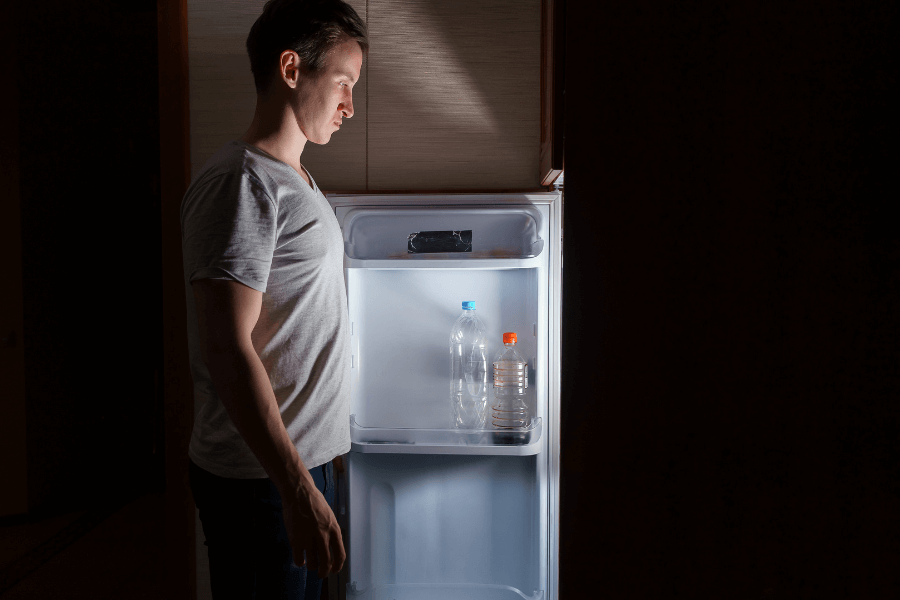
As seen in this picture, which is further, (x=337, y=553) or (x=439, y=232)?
(x=439, y=232)

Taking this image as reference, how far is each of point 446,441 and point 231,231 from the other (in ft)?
2.65

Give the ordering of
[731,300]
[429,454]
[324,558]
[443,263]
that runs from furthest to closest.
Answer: [429,454] < [443,263] < [324,558] < [731,300]

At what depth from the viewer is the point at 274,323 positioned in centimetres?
82

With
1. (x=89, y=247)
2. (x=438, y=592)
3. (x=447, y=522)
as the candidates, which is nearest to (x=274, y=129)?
(x=447, y=522)

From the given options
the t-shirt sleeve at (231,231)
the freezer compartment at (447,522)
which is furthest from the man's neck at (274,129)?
the freezer compartment at (447,522)

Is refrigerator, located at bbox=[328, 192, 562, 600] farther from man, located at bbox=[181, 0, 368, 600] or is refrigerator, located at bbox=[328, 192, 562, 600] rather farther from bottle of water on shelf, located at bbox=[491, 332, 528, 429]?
man, located at bbox=[181, 0, 368, 600]

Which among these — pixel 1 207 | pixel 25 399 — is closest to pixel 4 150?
pixel 1 207

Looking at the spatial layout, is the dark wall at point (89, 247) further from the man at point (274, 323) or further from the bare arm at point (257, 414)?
the bare arm at point (257, 414)

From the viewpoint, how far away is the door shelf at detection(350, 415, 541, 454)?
4.16ft

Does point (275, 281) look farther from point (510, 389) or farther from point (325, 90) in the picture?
point (510, 389)

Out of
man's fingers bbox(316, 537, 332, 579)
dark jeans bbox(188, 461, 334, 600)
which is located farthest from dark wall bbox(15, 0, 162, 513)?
man's fingers bbox(316, 537, 332, 579)

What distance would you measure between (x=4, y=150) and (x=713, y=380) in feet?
9.67

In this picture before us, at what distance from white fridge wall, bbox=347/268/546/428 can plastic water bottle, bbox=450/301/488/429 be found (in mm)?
18

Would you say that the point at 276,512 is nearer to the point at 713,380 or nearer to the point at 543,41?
the point at 713,380
